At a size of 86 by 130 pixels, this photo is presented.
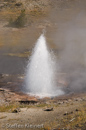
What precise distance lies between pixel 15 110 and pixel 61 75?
12234 millimetres

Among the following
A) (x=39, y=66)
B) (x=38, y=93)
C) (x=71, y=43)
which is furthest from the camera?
(x=71, y=43)

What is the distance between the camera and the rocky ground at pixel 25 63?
727cm

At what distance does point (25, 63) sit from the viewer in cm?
2581

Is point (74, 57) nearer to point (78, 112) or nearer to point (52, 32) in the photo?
point (52, 32)

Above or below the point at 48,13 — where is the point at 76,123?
below

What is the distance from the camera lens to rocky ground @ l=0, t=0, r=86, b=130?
23.8 ft

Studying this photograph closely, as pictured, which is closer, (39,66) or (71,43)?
(39,66)

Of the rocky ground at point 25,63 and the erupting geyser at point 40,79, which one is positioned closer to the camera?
the rocky ground at point 25,63

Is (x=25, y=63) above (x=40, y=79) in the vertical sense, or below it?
above

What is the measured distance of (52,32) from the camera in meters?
45.9

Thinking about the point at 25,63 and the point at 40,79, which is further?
the point at 25,63

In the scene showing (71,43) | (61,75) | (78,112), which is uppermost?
(71,43)

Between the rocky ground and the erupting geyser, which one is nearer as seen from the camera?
the rocky ground

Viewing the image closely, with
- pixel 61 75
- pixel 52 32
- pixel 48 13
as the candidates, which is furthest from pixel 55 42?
pixel 48 13
